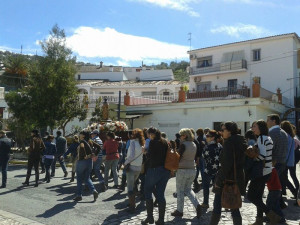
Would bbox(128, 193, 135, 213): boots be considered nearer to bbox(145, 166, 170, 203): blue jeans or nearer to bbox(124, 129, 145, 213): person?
bbox(124, 129, 145, 213): person

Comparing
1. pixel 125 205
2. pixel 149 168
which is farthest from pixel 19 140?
pixel 149 168

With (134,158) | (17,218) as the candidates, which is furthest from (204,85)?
(17,218)

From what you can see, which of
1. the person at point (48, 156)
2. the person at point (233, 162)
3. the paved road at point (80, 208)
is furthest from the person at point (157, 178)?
the person at point (48, 156)

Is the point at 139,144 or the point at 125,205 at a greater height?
the point at 139,144

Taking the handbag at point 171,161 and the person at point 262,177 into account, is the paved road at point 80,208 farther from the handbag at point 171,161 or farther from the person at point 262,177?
the handbag at point 171,161

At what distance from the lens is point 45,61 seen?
64.7 feet

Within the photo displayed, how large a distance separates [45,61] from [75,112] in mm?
3542

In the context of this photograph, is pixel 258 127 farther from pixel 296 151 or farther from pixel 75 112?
pixel 75 112

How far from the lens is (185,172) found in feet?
21.2

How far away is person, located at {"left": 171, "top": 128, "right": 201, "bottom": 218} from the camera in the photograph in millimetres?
6461

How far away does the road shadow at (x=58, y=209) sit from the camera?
684cm

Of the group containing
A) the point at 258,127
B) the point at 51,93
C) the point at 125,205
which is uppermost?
the point at 51,93

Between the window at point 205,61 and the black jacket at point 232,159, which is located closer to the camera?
the black jacket at point 232,159

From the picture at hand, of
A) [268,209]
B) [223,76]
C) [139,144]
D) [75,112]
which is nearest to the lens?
[268,209]
